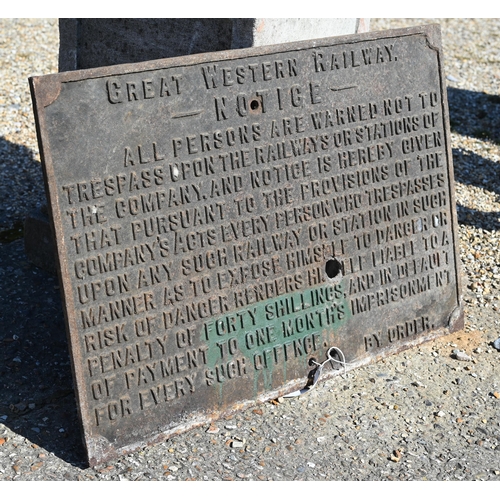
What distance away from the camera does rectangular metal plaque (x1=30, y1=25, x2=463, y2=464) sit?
136 inches

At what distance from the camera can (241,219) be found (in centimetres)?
381

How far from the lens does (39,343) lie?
14.2ft

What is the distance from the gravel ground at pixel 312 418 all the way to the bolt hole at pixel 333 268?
53 cm

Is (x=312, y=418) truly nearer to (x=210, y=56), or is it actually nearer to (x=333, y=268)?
(x=333, y=268)

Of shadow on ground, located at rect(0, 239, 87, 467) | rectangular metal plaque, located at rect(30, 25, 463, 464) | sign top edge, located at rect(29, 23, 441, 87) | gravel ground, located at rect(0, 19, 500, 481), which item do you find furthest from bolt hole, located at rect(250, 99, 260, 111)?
shadow on ground, located at rect(0, 239, 87, 467)

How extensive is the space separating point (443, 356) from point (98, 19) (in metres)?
2.87

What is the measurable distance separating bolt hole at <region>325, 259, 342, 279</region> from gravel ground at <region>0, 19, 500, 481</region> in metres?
0.53

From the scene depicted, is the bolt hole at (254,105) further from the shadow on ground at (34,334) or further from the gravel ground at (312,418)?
the shadow on ground at (34,334)

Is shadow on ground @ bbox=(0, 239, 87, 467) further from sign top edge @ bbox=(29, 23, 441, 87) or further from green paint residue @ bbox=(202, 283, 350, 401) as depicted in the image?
sign top edge @ bbox=(29, 23, 441, 87)

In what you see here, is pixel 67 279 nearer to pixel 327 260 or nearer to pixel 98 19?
pixel 327 260

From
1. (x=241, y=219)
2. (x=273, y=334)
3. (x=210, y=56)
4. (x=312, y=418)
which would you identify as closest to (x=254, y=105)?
(x=210, y=56)

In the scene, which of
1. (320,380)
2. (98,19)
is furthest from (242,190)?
(98,19)

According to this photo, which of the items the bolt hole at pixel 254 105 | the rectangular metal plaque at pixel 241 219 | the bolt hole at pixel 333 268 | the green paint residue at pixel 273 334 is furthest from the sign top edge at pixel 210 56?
the green paint residue at pixel 273 334

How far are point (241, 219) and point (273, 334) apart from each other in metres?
0.60
